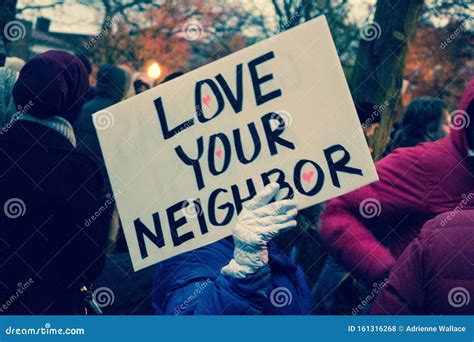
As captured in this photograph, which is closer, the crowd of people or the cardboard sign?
the cardboard sign

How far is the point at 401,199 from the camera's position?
235cm

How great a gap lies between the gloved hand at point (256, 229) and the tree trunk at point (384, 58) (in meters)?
2.16

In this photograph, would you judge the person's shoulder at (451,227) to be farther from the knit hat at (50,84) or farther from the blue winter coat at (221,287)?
the knit hat at (50,84)

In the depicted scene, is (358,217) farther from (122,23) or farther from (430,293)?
(122,23)

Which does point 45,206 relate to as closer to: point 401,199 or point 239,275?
point 239,275

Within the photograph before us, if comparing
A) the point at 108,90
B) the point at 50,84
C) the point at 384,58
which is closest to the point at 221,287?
the point at 50,84

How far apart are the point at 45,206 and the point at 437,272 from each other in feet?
3.95

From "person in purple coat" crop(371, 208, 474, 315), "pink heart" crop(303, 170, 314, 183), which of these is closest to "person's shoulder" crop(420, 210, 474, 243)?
"person in purple coat" crop(371, 208, 474, 315)

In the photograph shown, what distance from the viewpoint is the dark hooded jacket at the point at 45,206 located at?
2.21m

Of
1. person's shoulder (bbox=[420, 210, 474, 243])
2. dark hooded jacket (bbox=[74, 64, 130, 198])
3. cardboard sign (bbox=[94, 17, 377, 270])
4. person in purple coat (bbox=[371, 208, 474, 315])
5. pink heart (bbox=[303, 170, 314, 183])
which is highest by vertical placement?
dark hooded jacket (bbox=[74, 64, 130, 198])

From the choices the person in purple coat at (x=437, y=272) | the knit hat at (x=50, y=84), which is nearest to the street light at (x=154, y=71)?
the knit hat at (x=50, y=84)

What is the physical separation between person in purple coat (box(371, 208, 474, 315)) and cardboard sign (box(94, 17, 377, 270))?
23cm

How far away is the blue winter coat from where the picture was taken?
176cm

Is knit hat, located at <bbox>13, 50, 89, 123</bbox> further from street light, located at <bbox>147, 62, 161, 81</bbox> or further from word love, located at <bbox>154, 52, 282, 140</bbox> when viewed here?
street light, located at <bbox>147, 62, 161, 81</bbox>
